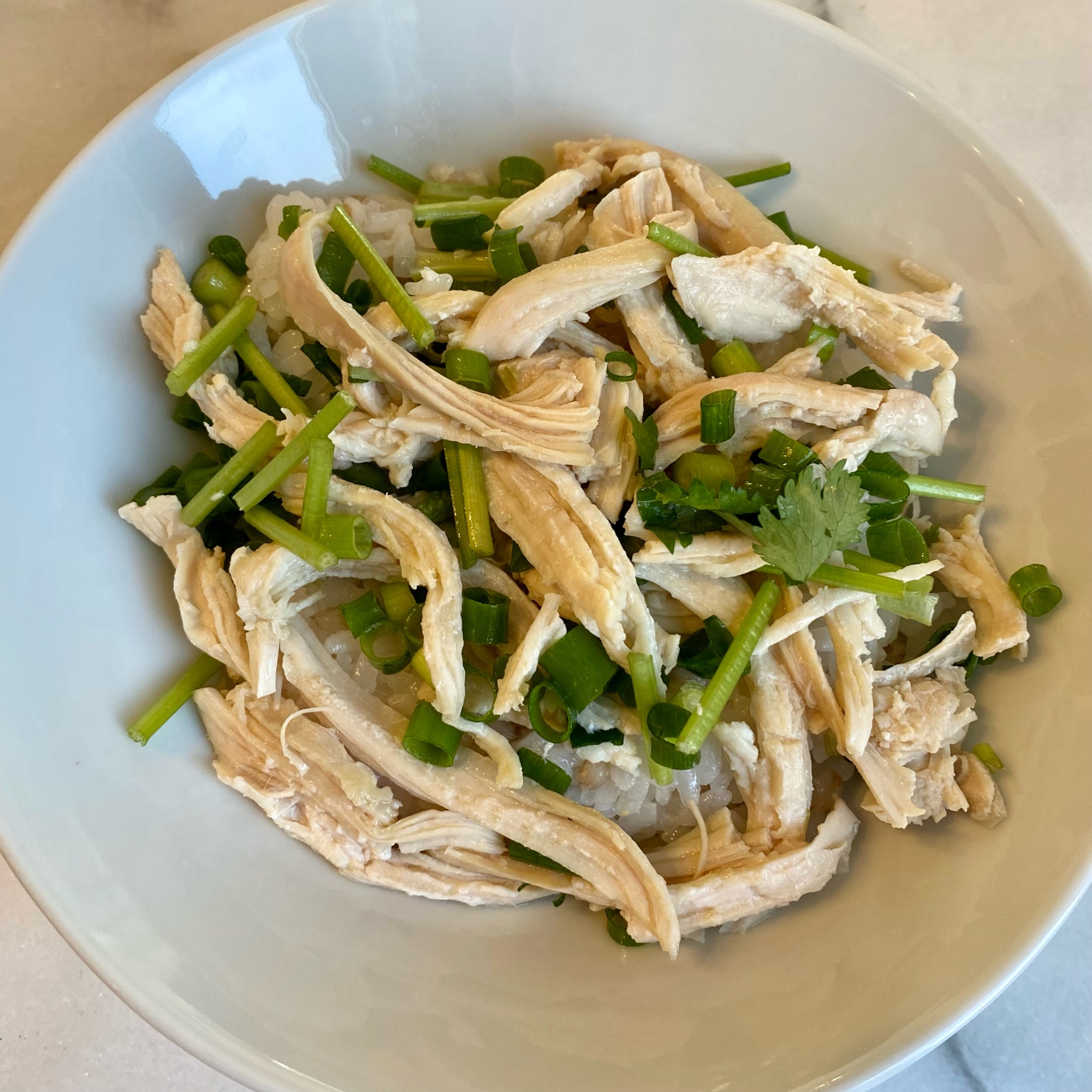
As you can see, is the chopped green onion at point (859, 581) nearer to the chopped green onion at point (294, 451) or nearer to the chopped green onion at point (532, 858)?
the chopped green onion at point (532, 858)

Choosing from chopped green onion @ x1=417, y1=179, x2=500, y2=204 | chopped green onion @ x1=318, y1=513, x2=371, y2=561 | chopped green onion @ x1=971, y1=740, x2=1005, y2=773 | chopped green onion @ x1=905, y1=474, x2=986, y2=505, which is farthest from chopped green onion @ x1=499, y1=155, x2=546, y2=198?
chopped green onion @ x1=971, y1=740, x2=1005, y2=773

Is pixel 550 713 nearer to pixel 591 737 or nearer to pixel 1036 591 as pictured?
pixel 591 737

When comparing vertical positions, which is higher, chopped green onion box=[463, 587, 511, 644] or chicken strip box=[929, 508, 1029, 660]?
chopped green onion box=[463, 587, 511, 644]

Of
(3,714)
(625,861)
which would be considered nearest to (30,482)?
(3,714)

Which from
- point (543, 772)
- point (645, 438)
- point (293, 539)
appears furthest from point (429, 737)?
point (645, 438)

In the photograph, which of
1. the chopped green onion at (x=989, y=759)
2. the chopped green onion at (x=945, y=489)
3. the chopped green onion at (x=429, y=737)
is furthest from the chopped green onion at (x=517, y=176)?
the chopped green onion at (x=989, y=759)

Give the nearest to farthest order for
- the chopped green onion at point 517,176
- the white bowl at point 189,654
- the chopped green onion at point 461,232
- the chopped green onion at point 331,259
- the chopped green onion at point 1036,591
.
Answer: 1. the white bowl at point 189,654
2. the chopped green onion at point 1036,591
3. the chopped green onion at point 331,259
4. the chopped green onion at point 461,232
5. the chopped green onion at point 517,176

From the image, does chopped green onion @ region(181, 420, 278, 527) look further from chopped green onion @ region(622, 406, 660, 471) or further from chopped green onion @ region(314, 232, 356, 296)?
chopped green onion @ region(622, 406, 660, 471)

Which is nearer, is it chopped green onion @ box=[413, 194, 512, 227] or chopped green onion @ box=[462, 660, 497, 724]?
chopped green onion @ box=[462, 660, 497, 724]
